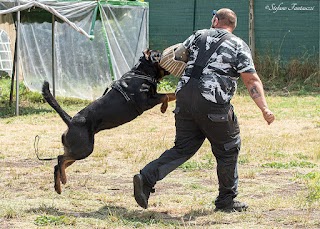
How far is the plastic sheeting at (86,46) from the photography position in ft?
46.1

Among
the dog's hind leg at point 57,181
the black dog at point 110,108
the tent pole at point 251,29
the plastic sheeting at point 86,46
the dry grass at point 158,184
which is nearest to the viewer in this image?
the dry grass at point 158,184

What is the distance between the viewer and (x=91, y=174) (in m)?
7.78

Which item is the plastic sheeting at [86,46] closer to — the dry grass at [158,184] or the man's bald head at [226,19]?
the dry grass at [158,184]

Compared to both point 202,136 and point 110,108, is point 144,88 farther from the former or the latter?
point 202,136

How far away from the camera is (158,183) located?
7.28 m

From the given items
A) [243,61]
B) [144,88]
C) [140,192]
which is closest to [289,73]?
[144,88]

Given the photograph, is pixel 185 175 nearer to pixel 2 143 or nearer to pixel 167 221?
→ pixel 167 221

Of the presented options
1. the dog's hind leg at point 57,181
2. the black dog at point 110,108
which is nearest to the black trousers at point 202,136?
the black dog at point 110,108

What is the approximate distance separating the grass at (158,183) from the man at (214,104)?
0.29 meters

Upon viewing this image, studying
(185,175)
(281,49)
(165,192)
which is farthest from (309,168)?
(281,49)

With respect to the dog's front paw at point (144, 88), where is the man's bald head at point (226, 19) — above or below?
above

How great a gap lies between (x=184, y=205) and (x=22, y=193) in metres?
1.56

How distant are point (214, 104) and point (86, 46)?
30.4 ft

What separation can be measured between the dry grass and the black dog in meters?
0.44
